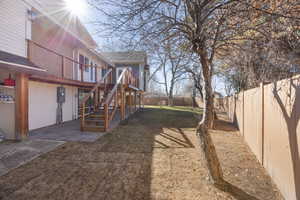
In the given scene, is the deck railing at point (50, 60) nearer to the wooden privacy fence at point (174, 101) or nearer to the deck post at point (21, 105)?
the deck post at point (21, 105)

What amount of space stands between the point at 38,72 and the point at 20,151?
2547 mm

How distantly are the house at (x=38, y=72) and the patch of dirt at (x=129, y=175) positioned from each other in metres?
2.30

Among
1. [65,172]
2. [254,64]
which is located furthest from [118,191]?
[254,64]

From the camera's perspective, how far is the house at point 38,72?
211 inches

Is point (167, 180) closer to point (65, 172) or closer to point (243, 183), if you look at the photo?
point (243, 183)

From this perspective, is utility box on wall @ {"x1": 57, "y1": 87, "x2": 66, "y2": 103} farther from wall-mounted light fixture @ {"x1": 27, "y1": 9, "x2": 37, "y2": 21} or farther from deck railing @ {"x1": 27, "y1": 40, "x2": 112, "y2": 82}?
wall-mounted light fixture @ {"x1": 27, "y1": 9, "x2": 37, "y2": 21}

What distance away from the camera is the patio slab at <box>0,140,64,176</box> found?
3690 mm

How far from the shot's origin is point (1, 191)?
273 cm

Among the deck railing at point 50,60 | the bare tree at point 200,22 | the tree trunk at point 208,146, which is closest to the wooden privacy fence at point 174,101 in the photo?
the deck railing at point 50,60

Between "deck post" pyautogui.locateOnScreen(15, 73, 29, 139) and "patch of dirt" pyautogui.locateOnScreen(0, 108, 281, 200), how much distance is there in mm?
1796

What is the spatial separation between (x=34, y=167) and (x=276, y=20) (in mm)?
6040

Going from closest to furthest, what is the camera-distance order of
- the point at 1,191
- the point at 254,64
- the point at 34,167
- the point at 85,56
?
the point at 1,191
the point at 34,167
the point at 254,64
the point at 85,56

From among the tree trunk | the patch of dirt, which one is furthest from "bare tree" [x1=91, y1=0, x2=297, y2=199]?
the patch of dirt

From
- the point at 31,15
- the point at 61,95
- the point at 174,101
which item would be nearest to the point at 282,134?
the point at 31,15
